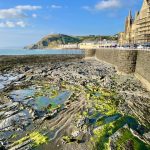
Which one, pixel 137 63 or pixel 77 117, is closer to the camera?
pixel 77 117

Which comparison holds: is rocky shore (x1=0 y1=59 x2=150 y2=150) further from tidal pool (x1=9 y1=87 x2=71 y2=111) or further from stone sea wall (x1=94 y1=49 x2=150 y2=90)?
stone sea wall (x1=94 y1=49 x2=150 y2=90)

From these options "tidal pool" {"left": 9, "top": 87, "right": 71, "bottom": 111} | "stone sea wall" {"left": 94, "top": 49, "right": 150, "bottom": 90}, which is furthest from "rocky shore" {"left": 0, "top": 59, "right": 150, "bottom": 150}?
"stone sea wall" {"left": 94, "top": 49, "right": 150, "bottom": 90}

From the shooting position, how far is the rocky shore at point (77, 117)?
18.3m

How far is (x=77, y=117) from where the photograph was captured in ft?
76.2

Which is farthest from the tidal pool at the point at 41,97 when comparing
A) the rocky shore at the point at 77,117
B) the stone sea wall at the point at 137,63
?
the stone sea wall at the point at 137,63

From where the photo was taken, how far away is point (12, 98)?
3183cm

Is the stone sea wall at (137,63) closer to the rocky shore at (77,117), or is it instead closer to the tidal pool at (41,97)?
the rocky shore at (77,117)

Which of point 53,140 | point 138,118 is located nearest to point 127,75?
point 138,118

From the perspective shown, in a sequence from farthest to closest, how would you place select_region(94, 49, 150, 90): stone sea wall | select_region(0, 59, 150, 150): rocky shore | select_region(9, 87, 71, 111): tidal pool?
select_region(94, 49, 150, 90): stone sea wall < select_region(9, 87, 71, 111): tidal pool < select_region(0, 59, 150, 150): rocky shore

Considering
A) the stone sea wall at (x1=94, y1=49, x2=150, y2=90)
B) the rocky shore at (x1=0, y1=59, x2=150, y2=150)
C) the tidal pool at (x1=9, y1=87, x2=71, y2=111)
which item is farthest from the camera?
the stone sea wall at (x1=94, y1=49, x2=150, y2=90)

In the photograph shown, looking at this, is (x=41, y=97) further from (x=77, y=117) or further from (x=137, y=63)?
(x=137, y=63)

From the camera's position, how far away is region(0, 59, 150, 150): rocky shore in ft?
60.0

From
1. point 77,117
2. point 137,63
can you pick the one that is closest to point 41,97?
point 77,117

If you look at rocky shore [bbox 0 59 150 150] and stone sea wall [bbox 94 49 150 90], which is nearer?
rocky shore [bbox 0 59 150 150]
